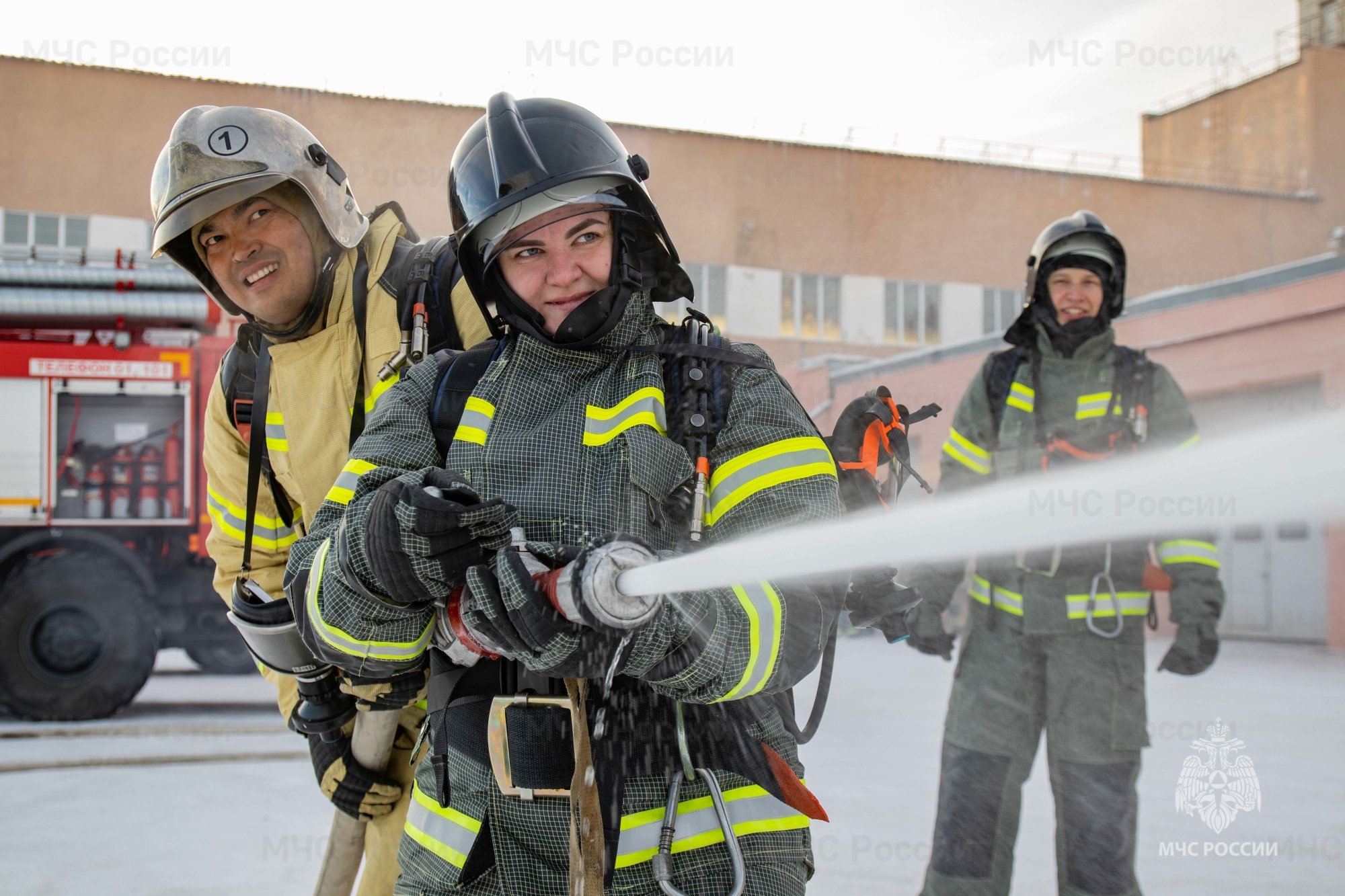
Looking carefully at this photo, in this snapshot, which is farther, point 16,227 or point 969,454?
point 16,227

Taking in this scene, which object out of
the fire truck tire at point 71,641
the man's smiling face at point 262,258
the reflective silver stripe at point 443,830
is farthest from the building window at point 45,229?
the reflective silver stripe at point 443,830

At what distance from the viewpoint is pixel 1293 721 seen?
6.46 metres

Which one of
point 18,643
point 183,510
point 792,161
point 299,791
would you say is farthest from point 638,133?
point 299,791

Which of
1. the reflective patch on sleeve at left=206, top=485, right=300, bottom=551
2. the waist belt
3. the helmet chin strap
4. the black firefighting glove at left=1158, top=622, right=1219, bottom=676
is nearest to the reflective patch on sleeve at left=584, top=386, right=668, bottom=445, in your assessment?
the waist belt

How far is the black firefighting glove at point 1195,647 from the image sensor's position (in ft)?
10.6

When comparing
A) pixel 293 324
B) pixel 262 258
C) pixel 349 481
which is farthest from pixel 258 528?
pixel 349 481

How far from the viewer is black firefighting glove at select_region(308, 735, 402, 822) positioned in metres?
2.30

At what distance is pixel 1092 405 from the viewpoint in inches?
136

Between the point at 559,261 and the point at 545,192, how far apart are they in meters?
0.13

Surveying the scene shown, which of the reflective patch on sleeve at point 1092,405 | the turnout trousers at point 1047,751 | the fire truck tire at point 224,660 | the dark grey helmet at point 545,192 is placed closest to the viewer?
the dark grey helmet at point 545,192

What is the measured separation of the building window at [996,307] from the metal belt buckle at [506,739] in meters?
22.1

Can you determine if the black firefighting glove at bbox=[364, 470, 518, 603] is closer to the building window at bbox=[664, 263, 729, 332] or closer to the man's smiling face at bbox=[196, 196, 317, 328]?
the man's smiling face at bbox=[196, 196, 317, 328]

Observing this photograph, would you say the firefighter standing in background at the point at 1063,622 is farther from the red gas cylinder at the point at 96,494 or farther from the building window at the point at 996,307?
the building window at the point at 996,307

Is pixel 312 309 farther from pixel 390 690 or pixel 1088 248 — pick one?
pixel 1088 248
